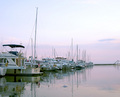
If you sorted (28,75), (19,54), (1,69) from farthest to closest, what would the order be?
1. (19,54)
2. (28,75)
3. (1,69)

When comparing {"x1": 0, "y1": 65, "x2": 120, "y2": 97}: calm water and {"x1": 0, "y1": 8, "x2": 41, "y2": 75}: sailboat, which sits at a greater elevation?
{"x1": 0, "y1": 8, "x2": 41, "y2": 75}: sailboat

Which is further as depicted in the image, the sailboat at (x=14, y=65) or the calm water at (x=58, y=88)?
the sailboat at (x=14, y=65)

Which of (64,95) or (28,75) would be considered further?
(28,75)

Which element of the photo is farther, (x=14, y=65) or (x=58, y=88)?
(x=14, y=65)

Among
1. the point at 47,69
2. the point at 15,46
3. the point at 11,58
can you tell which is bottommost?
the point at 47,69

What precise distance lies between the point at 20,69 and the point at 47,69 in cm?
1784

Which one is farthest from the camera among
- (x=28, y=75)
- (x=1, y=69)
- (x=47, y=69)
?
(x=47, y=69)

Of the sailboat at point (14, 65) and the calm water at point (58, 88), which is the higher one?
the sailboat at point (14, 65)

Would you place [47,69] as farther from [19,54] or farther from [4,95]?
[4,95]

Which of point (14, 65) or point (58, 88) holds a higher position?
point (14, 65)

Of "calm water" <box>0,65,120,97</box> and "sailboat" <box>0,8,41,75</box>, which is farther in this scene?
"sailboat" <box>0,8,41,75</box>

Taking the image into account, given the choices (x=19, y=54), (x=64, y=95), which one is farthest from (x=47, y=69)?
(x=64, y=95)

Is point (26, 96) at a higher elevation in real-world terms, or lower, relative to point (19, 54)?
lower

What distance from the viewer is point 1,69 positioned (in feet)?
102
